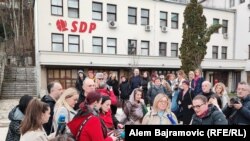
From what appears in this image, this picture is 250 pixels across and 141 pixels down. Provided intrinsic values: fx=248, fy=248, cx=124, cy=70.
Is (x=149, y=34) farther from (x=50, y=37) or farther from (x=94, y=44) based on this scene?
(x=50, y=37)

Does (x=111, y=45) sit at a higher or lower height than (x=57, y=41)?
lower

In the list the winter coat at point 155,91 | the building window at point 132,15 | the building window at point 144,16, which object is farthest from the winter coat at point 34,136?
the building window at point 144,16

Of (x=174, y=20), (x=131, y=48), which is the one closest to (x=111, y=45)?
(x=131, y=48)

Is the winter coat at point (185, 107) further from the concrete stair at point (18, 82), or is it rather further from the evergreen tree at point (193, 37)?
the concrete stair at point (18, 82)

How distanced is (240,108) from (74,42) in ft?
53.1

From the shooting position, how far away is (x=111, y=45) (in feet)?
65.7

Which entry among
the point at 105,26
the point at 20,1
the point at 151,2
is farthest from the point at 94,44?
the point at 20,1

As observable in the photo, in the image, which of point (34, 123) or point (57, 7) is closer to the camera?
point (34, 123)

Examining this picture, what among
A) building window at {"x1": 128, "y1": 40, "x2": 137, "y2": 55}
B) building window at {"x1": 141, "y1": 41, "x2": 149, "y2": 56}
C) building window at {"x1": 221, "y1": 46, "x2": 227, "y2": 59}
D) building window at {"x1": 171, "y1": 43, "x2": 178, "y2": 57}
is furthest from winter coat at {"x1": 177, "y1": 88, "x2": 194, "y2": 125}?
building window at {"x1": 221, "y1": 46, "x2": 227, "y2": 59}

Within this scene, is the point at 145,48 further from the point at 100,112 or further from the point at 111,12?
the point at 100,112

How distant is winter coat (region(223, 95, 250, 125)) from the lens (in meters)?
3.65

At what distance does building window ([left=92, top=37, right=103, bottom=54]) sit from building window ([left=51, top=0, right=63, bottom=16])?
3.22m

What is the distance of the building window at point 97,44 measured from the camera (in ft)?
63.6

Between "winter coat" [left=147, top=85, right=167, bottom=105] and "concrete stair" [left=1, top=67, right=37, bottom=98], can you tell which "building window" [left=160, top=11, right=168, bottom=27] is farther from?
"winter coat" [left=147, top=85, right=167, bottom=105]
